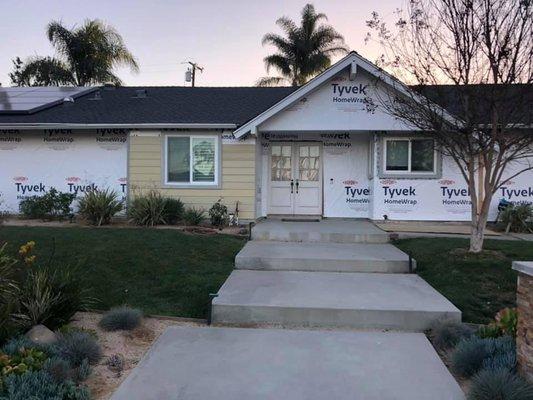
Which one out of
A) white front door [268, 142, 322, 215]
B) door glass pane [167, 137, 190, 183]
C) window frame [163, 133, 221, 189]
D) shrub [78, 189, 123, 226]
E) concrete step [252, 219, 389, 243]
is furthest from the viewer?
white front door [268, 142, 322, 215]

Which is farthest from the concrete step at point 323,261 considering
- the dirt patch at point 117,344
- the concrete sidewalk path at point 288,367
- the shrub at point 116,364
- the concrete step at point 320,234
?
the shrub at point 116,364

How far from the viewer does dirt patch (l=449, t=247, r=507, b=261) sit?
27.9 feet

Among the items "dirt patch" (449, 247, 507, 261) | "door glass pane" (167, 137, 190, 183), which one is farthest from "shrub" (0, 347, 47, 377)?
"door glass pane" (167, 137, 190, 183)

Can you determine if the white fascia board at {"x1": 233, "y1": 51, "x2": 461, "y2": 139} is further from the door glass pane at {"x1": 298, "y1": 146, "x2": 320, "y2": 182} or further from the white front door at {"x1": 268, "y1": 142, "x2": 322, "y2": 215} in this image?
the door glass pane at {"x1": 298, "y1": 146, "x2": 320, "y2": 182}

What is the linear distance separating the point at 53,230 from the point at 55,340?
6.87 m

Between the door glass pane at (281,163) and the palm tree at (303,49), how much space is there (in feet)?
85.2

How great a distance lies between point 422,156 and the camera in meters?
13.2

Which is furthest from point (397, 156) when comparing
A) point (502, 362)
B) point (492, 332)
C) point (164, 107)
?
point (502, 362)

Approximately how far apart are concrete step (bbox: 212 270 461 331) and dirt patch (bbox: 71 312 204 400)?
2.24ft

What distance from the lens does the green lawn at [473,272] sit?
657 centimetres

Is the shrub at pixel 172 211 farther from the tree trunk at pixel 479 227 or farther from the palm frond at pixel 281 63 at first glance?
the palm frond at pixel 281 63

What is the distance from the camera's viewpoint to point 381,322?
5934 mm

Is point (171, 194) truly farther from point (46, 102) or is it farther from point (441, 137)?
point (441, 137)

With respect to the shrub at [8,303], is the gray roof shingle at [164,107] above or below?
above
